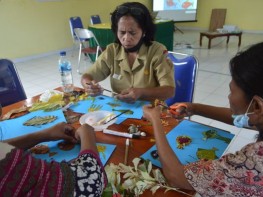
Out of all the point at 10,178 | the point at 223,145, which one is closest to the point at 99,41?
the point at 223,145

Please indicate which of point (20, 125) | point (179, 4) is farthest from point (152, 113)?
point (179, 4)

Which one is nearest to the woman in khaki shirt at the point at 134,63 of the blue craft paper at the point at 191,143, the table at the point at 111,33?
the blue craft paper at the point at 191,143

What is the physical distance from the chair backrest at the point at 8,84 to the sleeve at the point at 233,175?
1.51 metres

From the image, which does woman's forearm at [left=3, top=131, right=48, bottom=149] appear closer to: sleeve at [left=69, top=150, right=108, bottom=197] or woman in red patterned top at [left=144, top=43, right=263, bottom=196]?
sleeve at [left=69, top=150, right=108, bottom=197]

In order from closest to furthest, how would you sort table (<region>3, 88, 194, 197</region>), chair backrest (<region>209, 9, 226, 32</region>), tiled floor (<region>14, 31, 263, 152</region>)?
A: table (<region>3, 88, 194, 197</region>), tiled floor (<region>14, 31, 263, 152</region>), chair backrest (<region>209, 9, 226, 32</region>)

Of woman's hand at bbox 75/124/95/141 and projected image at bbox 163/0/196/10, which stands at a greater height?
woman's hand at bbox 75/124/95/141

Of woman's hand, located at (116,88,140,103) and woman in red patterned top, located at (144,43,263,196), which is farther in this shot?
woman's hand, located at (116,88,140,103)

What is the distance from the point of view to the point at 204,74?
4.18m

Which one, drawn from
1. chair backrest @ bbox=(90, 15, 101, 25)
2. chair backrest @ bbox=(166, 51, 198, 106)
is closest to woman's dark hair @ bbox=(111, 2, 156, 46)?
chair backrest @ bbox=(166, 51, 198, 106)

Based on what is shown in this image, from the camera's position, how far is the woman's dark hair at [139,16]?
147cm

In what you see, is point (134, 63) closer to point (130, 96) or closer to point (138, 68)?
point (138, 68)

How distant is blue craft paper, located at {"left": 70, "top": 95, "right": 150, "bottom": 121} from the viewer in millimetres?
1256

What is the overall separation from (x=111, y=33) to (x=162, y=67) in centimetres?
306

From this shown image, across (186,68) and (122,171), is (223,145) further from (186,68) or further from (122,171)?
(186,68)
